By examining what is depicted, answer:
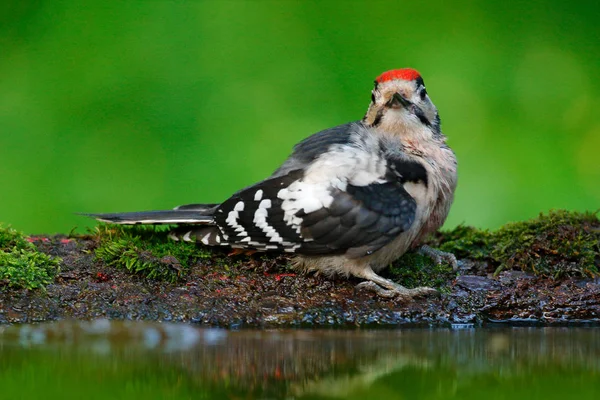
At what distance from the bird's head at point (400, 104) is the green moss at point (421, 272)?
2.59ft

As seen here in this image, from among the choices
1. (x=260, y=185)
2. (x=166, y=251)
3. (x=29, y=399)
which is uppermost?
(x=260, y=185)

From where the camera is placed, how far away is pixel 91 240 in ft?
18.4

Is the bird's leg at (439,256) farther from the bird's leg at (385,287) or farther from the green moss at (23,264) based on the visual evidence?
the green moss at (23,264)

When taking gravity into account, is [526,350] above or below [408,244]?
below

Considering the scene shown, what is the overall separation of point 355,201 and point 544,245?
4.03 ft

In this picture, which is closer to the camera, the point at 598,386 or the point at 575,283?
the point at 598,386

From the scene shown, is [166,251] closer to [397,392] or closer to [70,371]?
[70,371]

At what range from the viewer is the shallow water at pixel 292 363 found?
12.4 feet

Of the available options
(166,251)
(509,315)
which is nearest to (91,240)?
(166,251)

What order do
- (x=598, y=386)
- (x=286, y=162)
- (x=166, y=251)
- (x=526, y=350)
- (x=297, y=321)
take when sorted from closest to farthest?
(x=598, y=386) < (x=526, y=350) < (x=297, y=321) < (x=166, y=251) < (x=286, y=162)

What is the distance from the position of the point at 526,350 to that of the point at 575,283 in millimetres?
978

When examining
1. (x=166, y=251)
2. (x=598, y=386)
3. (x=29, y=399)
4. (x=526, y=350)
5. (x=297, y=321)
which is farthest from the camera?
(x=166, y=251)

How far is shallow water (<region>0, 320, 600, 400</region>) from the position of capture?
149 inches

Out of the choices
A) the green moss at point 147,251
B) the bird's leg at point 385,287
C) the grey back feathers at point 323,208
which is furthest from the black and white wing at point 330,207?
the green moss at point 147,251
